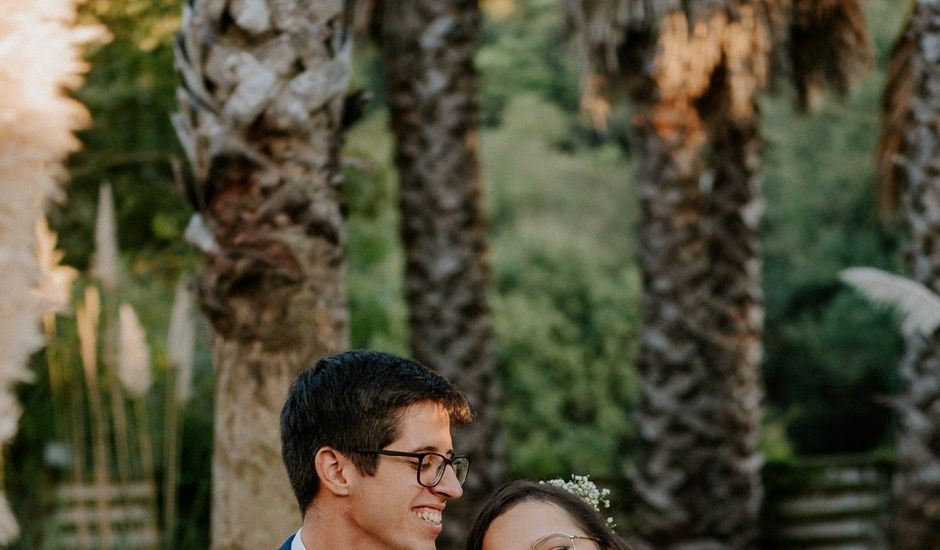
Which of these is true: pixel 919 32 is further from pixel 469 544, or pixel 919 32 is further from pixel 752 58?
pixel 469 544

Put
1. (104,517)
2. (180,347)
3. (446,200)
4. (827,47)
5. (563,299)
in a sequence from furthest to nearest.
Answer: (563,299) < (827,47) < (446,200) < (180,347) < (104,517)

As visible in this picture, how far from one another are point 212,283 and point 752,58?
691 cm

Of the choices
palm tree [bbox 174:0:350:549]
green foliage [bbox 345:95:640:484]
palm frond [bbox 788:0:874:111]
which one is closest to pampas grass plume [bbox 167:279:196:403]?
palm tree [bbox 174:0:350:549]

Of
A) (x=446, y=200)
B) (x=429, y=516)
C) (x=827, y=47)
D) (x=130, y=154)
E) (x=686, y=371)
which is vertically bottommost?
(x=686, y=371)

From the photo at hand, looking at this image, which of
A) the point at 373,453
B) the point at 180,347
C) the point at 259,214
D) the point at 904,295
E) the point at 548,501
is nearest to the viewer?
the point at 373,453

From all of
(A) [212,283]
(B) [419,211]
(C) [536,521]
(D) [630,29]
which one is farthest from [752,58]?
(C) [536,521]

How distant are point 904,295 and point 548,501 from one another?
505 cm

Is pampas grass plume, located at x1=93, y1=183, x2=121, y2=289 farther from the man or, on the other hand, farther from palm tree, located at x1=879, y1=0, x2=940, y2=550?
palm tree, located at x1=879, y1=0, x2=940, y2=550

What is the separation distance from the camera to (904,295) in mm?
7805

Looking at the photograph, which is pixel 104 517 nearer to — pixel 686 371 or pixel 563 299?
pixel 686 371

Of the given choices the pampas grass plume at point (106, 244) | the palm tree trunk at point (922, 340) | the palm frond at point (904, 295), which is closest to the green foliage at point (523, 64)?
the palm tree trunk at point (922, 340)

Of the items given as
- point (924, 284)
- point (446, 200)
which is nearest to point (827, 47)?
point (924, 284)

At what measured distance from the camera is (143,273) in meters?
12.2

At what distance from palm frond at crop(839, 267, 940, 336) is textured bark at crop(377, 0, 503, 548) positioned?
2.73m
